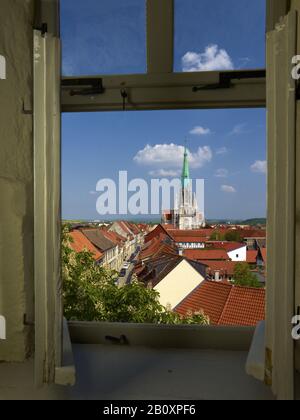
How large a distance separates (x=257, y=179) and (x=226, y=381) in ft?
2.32

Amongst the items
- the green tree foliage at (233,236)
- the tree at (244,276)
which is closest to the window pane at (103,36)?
the green tree foliage at (233,236)

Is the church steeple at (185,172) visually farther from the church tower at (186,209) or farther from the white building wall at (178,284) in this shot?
the white building wall at (178,284)

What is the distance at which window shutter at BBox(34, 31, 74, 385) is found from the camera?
743 millimetres

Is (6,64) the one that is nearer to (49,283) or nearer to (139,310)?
(49,283)

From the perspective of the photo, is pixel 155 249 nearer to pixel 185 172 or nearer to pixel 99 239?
pixel 99 239

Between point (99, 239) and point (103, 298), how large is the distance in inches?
10.1

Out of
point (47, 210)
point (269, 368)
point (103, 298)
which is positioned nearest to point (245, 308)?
point (269, 368)

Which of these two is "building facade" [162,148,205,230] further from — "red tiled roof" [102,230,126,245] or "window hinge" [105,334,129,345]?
"window hinge" [105,334,129,345]

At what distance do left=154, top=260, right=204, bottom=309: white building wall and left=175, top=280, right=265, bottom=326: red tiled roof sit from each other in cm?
2

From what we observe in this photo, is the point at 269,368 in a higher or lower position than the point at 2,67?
lower

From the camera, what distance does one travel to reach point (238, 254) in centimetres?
118

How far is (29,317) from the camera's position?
976mm
